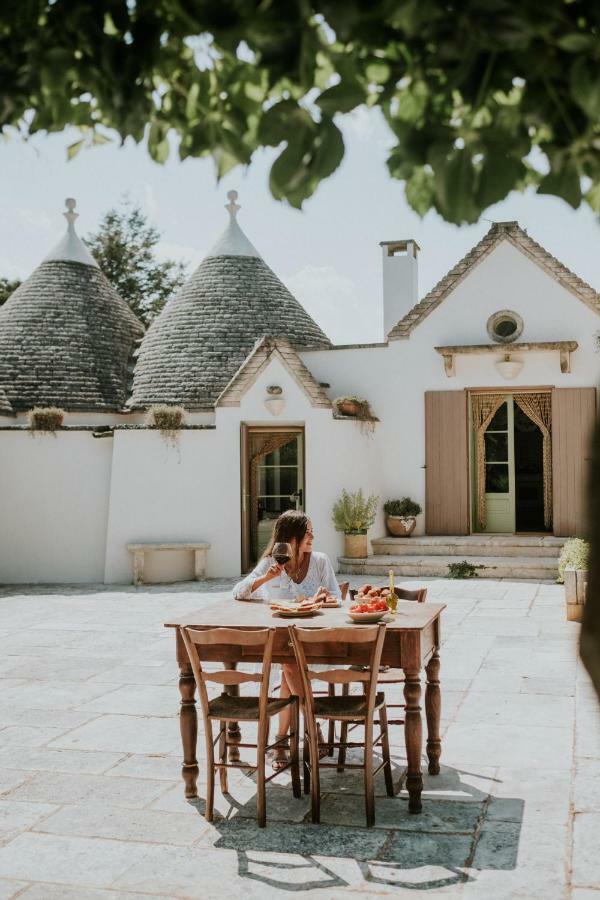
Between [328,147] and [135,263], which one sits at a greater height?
[135,263]

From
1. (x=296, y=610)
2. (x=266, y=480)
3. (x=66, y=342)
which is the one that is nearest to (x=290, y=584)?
(x=296, y=610)

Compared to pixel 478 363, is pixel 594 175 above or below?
below

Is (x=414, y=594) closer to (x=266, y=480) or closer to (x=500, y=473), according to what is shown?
(x=266, y=480)

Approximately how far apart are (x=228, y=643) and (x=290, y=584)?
54.8 inches

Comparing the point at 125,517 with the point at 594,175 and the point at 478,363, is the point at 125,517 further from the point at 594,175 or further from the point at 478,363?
the point at 594,175

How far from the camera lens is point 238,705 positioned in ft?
17.2

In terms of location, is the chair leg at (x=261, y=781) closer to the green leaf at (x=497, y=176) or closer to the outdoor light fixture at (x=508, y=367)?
the green leaf at (x=497, y=176)

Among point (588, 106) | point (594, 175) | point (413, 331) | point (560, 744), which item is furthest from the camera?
point (413, 331)

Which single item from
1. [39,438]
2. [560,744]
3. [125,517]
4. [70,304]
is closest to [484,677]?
[560,744]

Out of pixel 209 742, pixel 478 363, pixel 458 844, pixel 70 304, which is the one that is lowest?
pixel 458 844

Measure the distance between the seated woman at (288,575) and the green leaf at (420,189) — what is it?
142 inches

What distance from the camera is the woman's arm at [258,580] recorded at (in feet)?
19.5

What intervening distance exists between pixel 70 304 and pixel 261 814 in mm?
16178

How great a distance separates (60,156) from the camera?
2.69 meters
